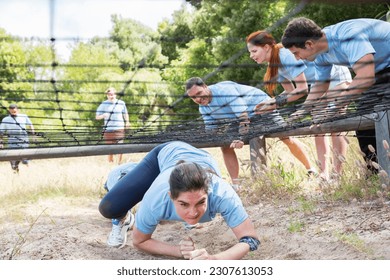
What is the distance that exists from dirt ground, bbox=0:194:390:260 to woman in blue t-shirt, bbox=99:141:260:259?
0.21m

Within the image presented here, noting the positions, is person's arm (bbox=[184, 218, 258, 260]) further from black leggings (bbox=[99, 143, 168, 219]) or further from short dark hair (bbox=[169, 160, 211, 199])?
black leggings (bbox=[99, 143, 168, 219])

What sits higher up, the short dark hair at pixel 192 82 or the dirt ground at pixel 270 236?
the short dark hair at pixel 192 82

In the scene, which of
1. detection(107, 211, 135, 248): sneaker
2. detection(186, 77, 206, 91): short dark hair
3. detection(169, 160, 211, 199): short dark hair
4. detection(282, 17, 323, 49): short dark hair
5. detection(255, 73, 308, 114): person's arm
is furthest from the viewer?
detection(186, 77, 206, 91): short dark hair

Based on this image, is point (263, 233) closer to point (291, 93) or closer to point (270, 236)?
point (270, 236)

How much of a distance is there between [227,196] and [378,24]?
92 cm

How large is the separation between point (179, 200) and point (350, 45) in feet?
2.91

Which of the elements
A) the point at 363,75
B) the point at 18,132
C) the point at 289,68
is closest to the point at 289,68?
the point at 289,68

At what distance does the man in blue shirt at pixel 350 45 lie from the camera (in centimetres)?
240

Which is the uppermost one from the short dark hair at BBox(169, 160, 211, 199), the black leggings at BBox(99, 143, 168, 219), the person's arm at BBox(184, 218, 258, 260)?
the short dark hair at BBox(169, 160, 211, 199)

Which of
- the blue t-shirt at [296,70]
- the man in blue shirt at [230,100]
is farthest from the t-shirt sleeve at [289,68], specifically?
the man in blue shirt at [230,100]

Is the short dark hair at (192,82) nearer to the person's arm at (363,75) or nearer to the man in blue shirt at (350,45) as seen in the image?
the man in blue shirt at (350,45)

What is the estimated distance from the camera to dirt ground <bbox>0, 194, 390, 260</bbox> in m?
2.45

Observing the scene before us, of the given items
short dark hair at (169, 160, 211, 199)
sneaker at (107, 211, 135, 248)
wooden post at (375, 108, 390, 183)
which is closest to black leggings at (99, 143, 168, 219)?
sneaker at (107, 211, 135, 248)
